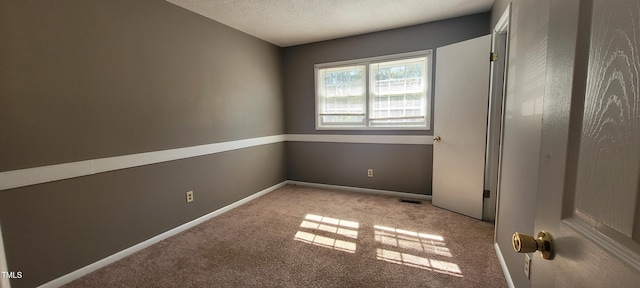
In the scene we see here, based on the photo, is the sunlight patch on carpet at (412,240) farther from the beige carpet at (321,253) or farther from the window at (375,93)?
the window at (375,93)

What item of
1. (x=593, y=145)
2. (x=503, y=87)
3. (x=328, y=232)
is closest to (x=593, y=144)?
(x=593, y=145)

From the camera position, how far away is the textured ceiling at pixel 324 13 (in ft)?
8.70

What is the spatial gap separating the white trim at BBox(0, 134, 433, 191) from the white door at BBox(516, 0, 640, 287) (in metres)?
2.72

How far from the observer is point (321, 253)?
2.24 meters

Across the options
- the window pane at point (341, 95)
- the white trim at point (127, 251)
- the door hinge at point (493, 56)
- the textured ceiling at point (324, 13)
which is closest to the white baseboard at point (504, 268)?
the door hinge at point (493, 56)

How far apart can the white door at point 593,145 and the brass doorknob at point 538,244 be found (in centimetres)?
2

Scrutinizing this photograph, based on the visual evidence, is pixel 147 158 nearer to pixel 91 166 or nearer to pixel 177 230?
pixel 91 166

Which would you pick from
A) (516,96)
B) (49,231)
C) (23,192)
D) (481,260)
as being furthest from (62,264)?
(516,96)

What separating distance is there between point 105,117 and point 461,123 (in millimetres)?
3447

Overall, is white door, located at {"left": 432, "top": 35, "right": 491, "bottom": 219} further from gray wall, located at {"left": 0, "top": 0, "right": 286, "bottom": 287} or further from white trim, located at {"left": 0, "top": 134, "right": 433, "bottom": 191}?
gray wall, located at {"left": 0, "top": 0, "right": 286, "bottom": 287}

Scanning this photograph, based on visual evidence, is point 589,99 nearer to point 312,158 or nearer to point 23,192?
point 23,192

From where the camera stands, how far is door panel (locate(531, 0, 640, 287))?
38 centimetres

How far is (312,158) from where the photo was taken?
14.1ft

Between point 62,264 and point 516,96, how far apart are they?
3.48 m
